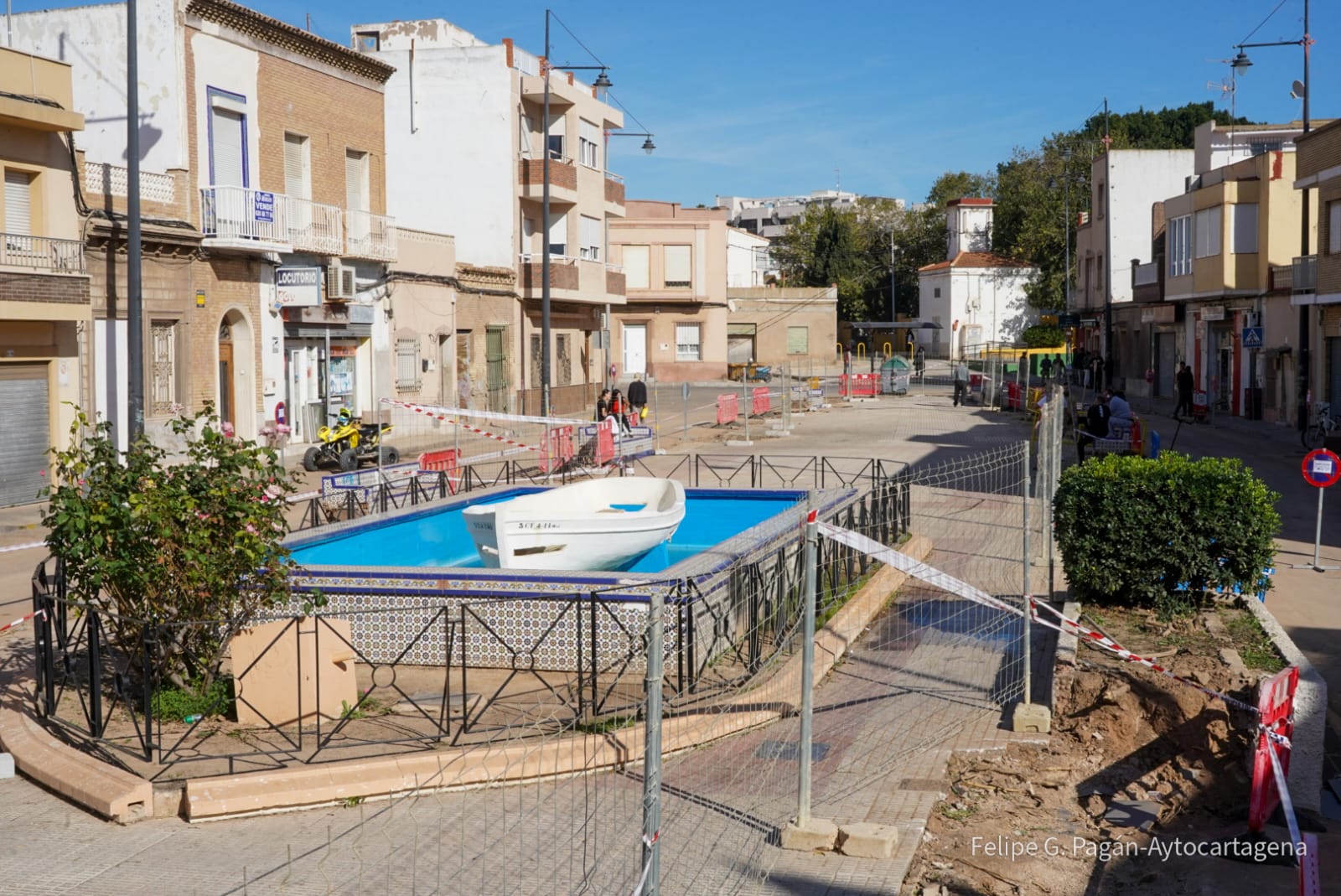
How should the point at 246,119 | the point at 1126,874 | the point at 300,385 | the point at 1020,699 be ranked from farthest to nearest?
the point at 300,385 < the point at 246,119 < the point at 1020,699 < the point at 1126,874

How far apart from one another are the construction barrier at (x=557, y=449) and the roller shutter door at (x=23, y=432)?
8422 mm

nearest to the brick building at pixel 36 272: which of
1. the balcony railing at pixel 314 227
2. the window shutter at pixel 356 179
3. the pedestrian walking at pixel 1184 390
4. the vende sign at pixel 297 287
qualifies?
the vende sign at pixel 297 287

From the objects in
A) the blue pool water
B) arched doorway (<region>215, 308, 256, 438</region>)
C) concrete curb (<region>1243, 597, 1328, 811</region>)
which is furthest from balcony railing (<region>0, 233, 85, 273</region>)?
concrete curb (<region>1243, 597, 1328, 811</region>)

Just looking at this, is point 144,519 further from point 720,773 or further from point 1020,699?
point 1020,699

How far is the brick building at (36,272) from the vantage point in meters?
20.7

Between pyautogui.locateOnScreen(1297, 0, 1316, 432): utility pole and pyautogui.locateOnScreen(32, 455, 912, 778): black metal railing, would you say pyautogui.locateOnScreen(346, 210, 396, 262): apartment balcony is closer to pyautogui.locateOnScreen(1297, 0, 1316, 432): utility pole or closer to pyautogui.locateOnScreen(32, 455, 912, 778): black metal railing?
pyautogui.locateOnScreen(32, 455, 912, 778): black metal railing

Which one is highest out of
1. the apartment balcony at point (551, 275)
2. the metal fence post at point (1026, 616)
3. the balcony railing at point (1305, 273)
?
the apartment balcony at point (551, 275)

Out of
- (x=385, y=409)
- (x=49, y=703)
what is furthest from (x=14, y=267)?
(x=49, y=703)

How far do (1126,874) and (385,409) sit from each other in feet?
79.6

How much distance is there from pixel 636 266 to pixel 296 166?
1315 inches

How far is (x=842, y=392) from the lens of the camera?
164 feet

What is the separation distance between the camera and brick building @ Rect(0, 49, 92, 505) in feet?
67.9

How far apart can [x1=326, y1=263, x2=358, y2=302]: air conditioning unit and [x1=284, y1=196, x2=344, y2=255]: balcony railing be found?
0.37 metres

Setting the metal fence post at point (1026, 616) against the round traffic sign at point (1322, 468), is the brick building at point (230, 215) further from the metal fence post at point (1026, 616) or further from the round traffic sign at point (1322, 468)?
the round traffic sign at point (1322, 468)
